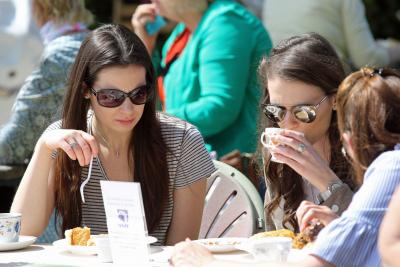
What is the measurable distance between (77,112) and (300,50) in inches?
31.2

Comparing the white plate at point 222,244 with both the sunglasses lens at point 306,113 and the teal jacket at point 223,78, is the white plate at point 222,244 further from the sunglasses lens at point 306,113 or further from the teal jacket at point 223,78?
the teal jacket at point 223,78

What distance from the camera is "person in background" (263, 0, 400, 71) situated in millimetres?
4938

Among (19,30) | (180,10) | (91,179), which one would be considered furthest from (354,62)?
(91,179)

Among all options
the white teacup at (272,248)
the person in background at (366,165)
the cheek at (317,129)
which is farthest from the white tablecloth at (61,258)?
the cheek at (317,129)

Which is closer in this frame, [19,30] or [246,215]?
[246,215]

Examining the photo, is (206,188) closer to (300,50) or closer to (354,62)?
(300,50)

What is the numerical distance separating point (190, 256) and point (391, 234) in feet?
2.02

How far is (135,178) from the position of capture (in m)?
3.38

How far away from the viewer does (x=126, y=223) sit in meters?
2.54

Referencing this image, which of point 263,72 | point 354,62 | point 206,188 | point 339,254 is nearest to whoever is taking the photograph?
point 339,254

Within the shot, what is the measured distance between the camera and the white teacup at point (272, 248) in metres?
2.39

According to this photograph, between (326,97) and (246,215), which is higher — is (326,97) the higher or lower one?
the higher one

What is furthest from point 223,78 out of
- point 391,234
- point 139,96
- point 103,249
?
point 391,234

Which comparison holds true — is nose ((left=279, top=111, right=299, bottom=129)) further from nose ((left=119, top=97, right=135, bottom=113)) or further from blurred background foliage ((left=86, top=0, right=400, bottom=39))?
blurred background foliage ((left=86, top=0, right=400, bottom=39))
